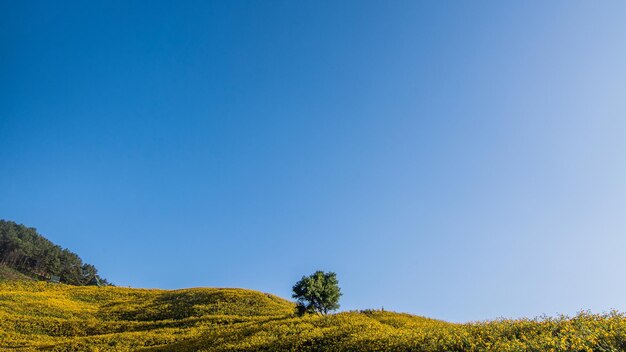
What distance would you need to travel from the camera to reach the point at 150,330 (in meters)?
46.7

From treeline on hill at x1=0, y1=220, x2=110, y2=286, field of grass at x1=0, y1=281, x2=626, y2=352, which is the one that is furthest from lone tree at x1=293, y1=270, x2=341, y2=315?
treeline on hill at x1=0, y1=220, x2=110, y2=286

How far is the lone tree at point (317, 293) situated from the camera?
178ft

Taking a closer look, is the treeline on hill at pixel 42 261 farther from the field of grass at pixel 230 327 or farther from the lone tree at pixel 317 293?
the lone tree at pixel 317 293

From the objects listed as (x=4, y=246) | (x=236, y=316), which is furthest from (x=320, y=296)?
(x=4, y=246)

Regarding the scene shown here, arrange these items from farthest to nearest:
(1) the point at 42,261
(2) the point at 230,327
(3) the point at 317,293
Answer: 1. (1) the point at 42,261
2. (3) the point at 317,293
3. (2) the point at 230,327

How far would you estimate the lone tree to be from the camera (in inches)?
2131

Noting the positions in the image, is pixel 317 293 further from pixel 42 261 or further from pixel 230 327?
pixel 42 261

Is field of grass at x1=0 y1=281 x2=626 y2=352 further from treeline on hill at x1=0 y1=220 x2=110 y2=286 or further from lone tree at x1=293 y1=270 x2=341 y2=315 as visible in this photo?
treeline on hill at x1=0 y1=220 x2=110 y2=286

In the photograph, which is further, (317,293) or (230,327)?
(317,293)

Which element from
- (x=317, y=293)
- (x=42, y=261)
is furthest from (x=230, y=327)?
(x=42, y=261)

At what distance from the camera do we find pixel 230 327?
41656 millimetres

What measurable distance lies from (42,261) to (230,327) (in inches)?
5839

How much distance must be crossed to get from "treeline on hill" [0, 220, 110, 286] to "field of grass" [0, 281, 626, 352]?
3338 inches

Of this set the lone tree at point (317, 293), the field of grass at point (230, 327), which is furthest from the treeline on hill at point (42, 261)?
the lone tree at point (317, 293)
